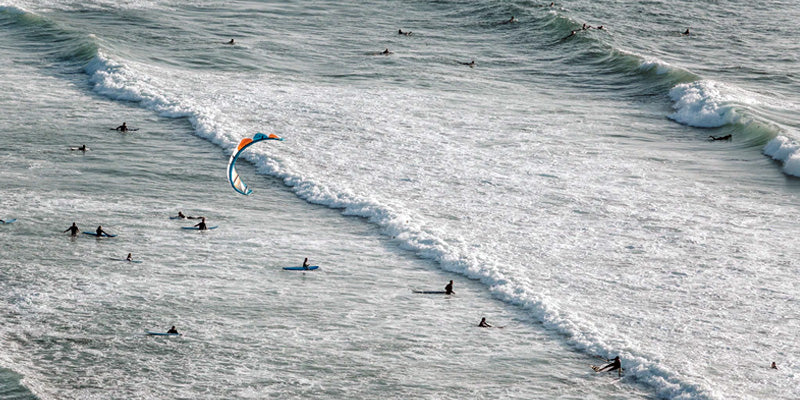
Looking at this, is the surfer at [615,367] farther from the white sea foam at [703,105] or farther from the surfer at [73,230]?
the white sea foam at [703,105]

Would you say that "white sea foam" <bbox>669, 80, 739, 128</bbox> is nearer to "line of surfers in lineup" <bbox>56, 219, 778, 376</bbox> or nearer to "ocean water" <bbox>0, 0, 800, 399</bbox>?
"ocean water" <bbox>0, 0, 800, 399</bbox>

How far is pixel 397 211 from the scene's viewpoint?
29641 mm

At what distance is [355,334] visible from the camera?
872 inches

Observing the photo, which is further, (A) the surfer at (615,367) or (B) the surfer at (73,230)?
(B) the surfer at (73,230)

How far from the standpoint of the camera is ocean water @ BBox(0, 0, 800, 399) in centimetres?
2097

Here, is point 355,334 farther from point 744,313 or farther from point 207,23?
point 207,23

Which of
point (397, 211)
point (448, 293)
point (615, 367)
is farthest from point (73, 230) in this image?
point (615, 367)

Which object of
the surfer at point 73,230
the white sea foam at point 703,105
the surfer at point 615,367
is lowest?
Result: the surfer at point 615,367

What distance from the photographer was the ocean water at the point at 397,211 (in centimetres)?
A: 2097

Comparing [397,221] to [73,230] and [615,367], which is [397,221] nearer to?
[73,230]

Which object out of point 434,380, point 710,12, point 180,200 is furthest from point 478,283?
point 710,12

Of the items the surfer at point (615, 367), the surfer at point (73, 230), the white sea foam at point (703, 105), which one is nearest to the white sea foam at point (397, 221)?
the surfer at point (615, 367)

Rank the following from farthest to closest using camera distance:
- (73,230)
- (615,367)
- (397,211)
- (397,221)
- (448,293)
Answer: (397,211)
(397,221)
(73,230)
(448,293)
(615,367)

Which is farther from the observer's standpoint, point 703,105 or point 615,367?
point 703,105
